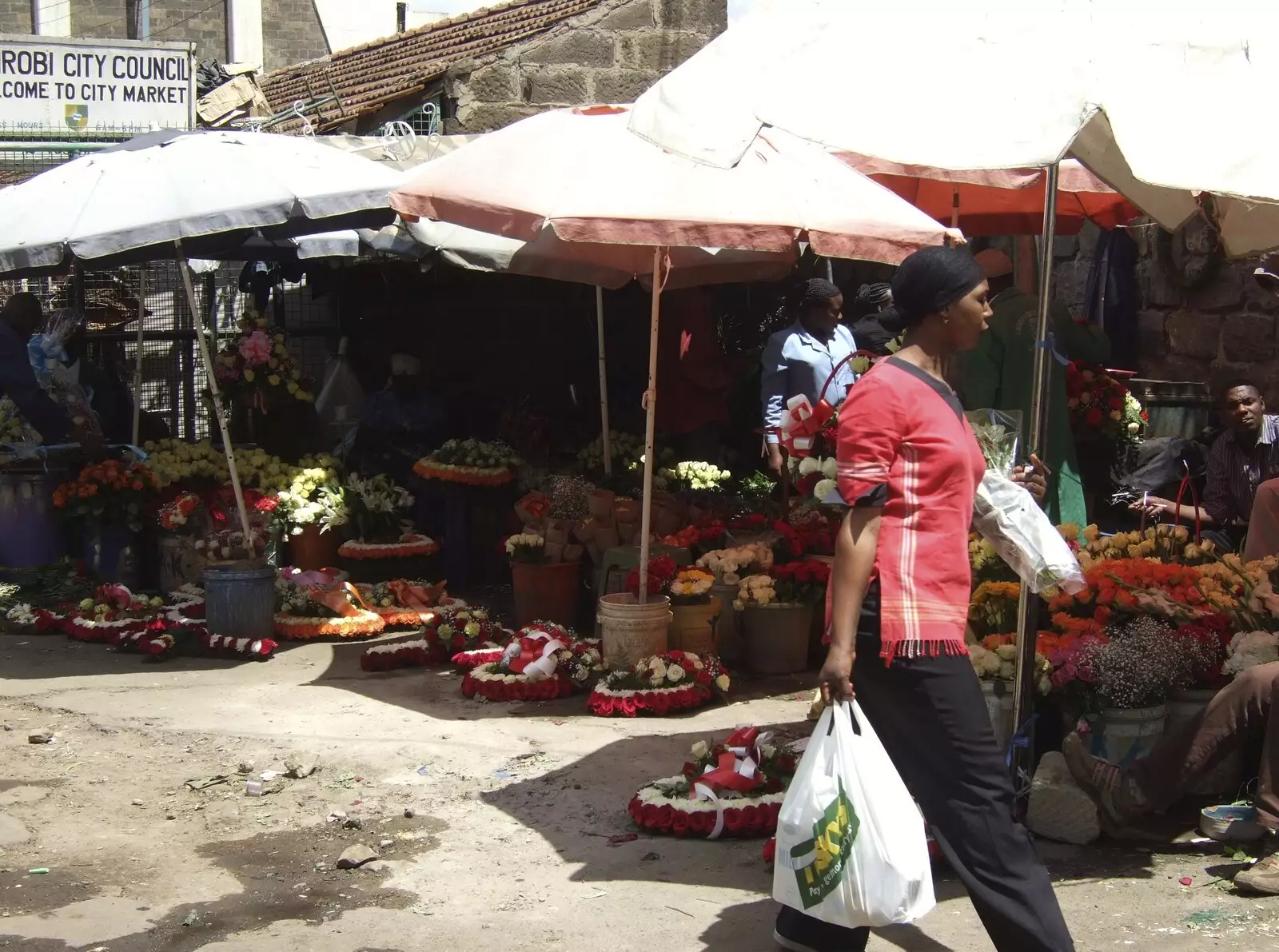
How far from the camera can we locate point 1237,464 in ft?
21.8

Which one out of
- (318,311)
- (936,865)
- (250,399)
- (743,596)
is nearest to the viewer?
(936,865)

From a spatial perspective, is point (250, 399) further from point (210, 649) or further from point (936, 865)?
point (936, 865)

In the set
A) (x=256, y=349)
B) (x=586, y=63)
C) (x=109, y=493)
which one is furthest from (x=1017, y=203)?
(x=586, y=63)

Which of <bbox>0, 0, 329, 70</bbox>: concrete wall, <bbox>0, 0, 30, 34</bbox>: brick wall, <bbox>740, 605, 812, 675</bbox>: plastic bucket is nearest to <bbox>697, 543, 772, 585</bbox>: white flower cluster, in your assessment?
<bbox>740, 605, 812, 675</bbox>: plastic bucket

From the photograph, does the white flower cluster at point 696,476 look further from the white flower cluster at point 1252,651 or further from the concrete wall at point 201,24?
the concrete wall at point 201,24

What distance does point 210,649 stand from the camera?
314 inches

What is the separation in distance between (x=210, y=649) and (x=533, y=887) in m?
3.92

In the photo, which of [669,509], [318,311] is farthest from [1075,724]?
[318,311]

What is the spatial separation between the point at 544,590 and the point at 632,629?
138cm

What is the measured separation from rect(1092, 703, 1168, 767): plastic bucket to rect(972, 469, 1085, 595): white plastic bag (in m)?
1.13

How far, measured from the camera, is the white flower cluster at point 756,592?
23.7 feet

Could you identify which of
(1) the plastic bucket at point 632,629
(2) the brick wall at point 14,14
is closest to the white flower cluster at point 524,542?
(1) the plastic bucket at point 632,629

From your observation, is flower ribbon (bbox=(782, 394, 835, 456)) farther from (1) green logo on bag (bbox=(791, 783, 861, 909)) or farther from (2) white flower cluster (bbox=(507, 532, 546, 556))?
(2) white flower cluster (bbox=(507, 532, 546, 556))

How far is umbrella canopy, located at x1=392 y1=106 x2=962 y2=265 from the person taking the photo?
20.3 ft
